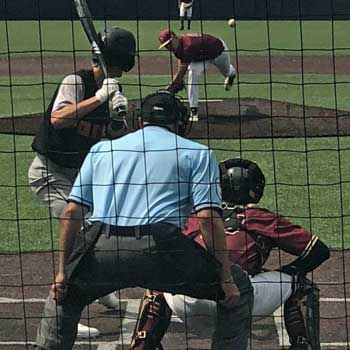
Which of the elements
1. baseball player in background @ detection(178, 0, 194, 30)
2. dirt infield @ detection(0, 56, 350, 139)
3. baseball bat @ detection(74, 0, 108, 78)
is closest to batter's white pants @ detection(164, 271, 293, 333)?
baseball bat @ detection(74, 0, 108, 78)

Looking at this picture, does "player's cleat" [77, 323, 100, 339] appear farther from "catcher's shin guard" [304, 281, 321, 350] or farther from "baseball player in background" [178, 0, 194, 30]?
"baseball player in background" [178, 0, 194, 30]

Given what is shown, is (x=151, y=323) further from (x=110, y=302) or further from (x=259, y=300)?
(x=110, y=302)

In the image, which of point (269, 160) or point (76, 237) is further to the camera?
point (269, 160)

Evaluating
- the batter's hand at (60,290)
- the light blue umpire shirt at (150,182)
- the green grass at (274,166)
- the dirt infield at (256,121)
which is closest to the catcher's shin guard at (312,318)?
the light blue umpire shirt at (150,182)

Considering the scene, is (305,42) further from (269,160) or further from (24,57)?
(269,160)

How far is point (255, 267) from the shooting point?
5410 mm

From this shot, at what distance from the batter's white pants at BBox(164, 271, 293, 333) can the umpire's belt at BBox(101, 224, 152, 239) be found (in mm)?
512

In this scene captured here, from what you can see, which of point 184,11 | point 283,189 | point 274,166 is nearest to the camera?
point 283,189

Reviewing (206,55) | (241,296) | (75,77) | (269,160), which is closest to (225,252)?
(241,296)

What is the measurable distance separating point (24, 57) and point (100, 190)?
18.0 m

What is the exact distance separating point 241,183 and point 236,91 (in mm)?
11894

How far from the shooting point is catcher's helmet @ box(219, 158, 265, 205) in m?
5.46

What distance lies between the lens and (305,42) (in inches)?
1040

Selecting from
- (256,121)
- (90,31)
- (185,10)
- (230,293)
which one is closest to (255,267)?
(230,293)
